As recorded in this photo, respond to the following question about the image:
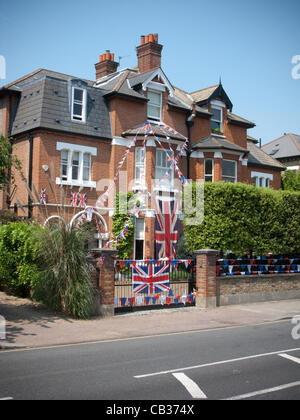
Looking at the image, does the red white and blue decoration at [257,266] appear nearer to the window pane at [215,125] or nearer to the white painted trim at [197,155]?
the white painted trim at [197,155]

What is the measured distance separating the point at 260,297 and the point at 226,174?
1042cm

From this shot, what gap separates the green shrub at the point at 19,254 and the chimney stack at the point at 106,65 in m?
18.6

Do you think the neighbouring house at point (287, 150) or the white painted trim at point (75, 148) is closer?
the white painted trim at point (75, 148)

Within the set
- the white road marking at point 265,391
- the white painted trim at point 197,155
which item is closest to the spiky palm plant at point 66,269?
the white road marking at point 265,391

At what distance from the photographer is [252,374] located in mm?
7297

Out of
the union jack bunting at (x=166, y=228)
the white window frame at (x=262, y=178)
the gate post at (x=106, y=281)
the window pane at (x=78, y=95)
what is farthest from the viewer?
the white window frame at (x=262, y=178)

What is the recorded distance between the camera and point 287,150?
49469mm

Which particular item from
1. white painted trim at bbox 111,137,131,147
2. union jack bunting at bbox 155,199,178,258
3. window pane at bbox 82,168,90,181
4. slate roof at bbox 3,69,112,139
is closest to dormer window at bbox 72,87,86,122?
slate roof at bbox 3,69,112,139

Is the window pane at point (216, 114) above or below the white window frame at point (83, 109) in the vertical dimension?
above

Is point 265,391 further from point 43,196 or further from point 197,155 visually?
point 197,155

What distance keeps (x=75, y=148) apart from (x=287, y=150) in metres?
34.6

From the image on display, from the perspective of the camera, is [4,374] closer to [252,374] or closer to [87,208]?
[252,374]

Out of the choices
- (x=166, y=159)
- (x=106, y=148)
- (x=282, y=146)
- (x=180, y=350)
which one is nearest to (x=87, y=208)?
(x=106, y=148)

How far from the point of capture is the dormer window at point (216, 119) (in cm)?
2750
